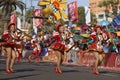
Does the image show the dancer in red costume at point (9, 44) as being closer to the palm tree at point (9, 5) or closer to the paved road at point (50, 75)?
the paved road at point (50, 75)

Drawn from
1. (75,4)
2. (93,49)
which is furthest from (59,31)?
(75,4)

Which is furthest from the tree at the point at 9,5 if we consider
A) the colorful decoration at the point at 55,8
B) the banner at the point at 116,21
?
the banner at the point at 116,21

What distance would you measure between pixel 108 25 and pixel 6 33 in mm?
10689

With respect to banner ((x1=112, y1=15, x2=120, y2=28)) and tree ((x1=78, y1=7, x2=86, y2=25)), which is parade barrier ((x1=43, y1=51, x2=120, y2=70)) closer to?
banner ((x1=112, y1=15, x2=120, y2=28))

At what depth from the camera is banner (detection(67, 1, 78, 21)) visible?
3249 cm

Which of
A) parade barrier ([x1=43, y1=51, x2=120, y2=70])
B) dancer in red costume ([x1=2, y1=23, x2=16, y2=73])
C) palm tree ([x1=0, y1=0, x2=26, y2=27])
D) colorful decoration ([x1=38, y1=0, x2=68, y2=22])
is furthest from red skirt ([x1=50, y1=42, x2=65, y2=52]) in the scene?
palm tree ([x1=0, y1=0, x2=26, y2=27])

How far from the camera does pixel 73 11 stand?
33000mm

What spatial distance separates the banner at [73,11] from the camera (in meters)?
32.5

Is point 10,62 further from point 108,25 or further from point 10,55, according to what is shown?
point 108,25

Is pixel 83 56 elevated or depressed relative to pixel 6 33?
depressed

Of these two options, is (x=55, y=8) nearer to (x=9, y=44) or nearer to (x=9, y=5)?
(x=9, y=44)

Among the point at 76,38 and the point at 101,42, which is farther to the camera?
the point at 76,38

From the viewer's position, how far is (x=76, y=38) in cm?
2364

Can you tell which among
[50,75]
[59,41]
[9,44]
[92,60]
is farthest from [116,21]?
[50,75]
